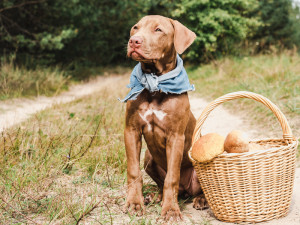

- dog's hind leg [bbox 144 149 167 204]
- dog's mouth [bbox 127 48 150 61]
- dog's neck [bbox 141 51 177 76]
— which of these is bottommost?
dog's hind leg [bbox 144 149 167 204]

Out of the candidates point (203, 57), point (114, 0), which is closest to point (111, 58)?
point (114, 0)

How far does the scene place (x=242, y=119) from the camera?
5.40 meters

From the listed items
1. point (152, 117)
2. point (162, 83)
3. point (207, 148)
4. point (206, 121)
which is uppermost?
point (162, 83)

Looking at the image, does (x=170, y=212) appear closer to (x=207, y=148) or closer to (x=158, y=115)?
(x=207, y=148)

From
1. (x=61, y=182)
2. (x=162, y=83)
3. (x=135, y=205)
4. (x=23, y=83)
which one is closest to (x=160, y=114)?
(x=162, y=83)

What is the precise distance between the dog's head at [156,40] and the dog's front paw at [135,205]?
1.13 meters

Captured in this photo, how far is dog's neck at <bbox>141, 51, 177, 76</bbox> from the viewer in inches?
105

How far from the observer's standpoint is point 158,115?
8.37ft

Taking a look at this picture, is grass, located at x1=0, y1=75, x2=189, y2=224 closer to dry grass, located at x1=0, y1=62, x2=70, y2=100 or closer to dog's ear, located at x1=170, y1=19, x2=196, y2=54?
dog's ear, located at x1=170, y1=19, x2=196, y2=54

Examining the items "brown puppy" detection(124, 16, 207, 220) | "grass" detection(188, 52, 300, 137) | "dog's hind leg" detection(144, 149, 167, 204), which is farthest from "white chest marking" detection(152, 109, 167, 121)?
"grass" detection(188, 52, 300, 137)

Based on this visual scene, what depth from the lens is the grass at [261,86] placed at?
193 inches

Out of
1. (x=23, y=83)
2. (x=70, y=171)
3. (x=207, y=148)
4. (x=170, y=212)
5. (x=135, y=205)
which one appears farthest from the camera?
(x=23, y=83)

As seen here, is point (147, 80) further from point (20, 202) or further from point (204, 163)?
point (20, 202)

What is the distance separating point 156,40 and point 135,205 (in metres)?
1.35
